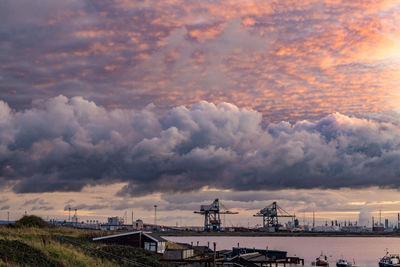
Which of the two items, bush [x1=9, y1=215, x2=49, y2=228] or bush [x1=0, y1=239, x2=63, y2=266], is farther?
bush [x1=9, y1=215, x2=49, y2=228]

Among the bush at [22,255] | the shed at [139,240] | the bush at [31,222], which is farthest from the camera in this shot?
the bush at [31,222]

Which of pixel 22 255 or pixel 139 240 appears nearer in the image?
pixel 22 255

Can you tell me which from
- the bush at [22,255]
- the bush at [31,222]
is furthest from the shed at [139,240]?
the bush at [22,255]

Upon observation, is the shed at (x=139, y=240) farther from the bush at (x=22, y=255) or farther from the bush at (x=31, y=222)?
the bush at (x=22, y=255)

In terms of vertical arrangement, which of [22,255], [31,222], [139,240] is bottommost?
[139,240]

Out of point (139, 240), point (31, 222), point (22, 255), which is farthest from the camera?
point (31, 222)

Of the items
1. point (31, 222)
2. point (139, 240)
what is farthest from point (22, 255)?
point (31, 222)

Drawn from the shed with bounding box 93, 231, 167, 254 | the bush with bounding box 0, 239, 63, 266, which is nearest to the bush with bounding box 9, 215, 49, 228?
the shed with bounding box 93, 231, 167, 254

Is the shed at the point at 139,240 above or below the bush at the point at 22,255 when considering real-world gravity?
below

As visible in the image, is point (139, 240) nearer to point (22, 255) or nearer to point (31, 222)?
point (31, 222)

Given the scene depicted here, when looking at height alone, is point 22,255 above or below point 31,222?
above

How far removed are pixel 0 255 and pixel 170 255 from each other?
3255 centimetres

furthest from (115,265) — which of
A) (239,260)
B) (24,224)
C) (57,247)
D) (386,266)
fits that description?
(386,266)

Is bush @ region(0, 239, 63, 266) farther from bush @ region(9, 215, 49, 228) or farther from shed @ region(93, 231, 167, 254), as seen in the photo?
bush @ region(9, 215, 49, 228)
